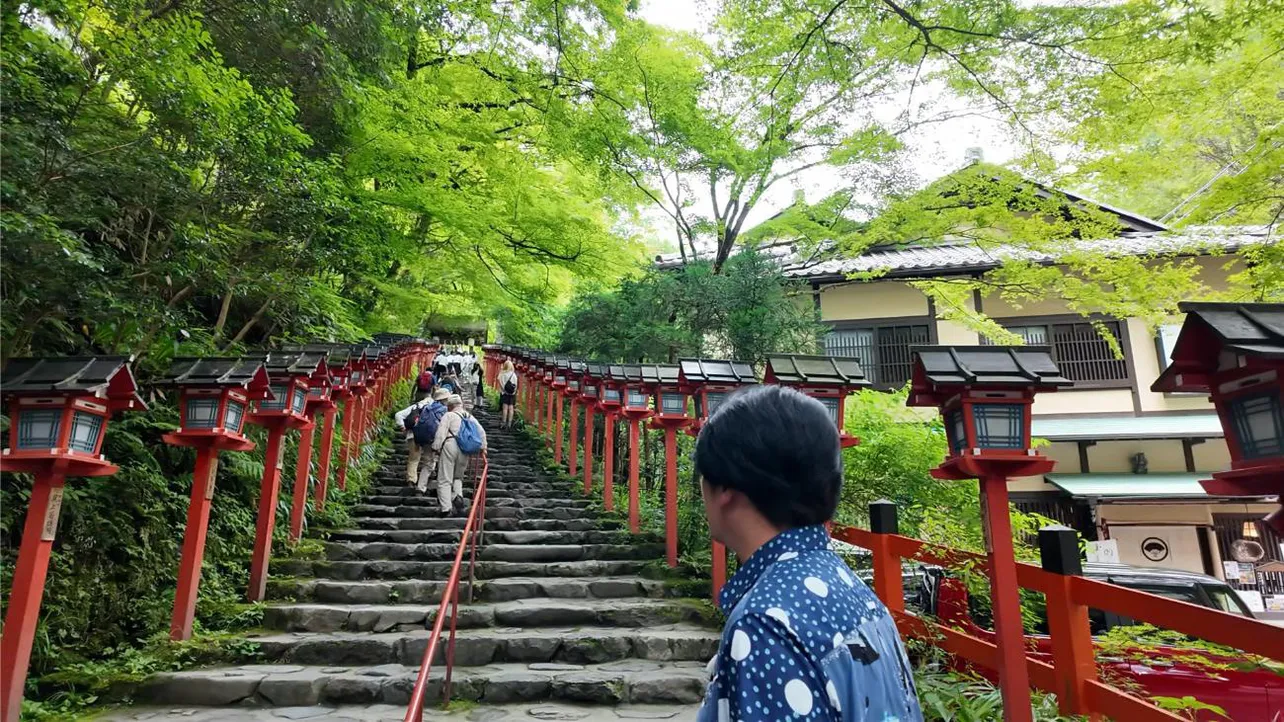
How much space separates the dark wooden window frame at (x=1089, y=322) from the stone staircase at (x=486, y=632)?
394 inches

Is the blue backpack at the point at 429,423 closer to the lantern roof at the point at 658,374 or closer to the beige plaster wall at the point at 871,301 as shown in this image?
the lantern roof at the point at 658,374

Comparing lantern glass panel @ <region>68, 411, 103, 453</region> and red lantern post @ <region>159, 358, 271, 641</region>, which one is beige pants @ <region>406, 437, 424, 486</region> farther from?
lantern glass panel @ <region>68, 411, 103, 453</region>

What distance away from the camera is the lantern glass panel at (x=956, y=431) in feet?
12.3

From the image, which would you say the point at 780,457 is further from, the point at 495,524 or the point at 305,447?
the point at 495,524

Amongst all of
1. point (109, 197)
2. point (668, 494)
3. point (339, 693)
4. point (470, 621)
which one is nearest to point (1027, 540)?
point (668, 494)

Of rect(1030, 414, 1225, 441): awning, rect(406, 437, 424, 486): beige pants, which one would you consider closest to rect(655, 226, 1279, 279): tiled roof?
rect(1030, 414, 1225, 441): awning

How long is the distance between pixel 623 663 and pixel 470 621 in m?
1.67

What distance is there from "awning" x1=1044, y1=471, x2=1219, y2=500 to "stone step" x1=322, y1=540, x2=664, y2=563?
28.3ft

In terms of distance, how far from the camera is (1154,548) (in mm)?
11609

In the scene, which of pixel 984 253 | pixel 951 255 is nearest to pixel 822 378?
pixel 984 253

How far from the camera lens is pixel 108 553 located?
18.7ft

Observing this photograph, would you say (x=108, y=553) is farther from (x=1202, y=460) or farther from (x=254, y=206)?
(x=1202, y=460)

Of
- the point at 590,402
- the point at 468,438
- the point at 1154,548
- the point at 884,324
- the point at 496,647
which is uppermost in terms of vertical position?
the point at 884,324

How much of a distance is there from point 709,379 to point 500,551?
A: 11.8 feet
